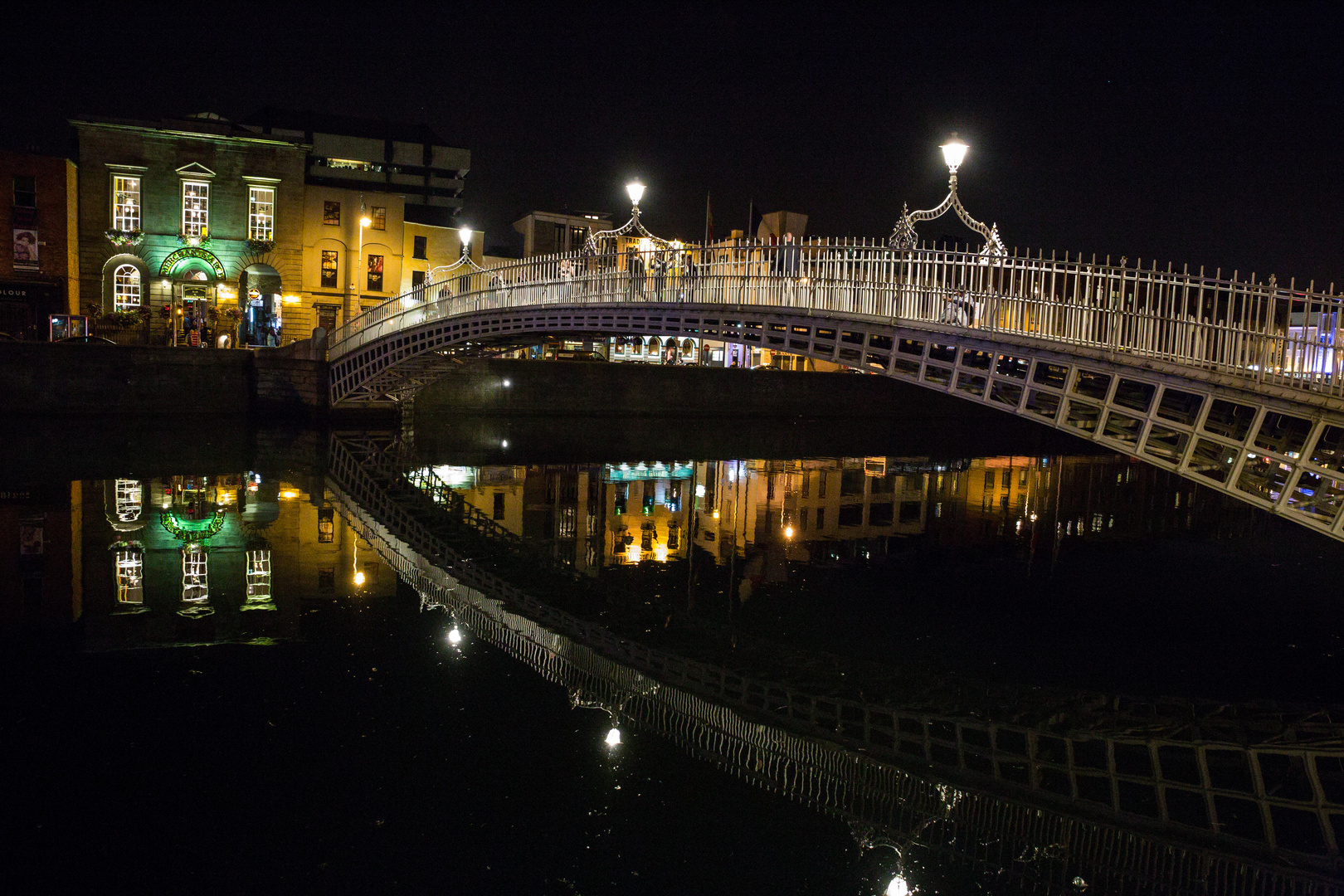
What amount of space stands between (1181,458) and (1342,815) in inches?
198

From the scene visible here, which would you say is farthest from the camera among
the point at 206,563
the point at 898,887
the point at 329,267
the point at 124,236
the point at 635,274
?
the point at 329,267

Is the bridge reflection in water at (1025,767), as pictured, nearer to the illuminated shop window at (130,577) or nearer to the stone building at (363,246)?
the illuminated shop window at (130,577)

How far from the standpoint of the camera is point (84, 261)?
124 ft

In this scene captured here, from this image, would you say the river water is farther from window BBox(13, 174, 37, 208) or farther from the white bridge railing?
window BBox(13, 174, 37, 208)

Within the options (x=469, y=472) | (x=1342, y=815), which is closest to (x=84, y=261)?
(x=469, y=472)

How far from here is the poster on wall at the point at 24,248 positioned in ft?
119

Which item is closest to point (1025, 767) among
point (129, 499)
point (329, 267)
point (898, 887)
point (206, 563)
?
point (898, 887)

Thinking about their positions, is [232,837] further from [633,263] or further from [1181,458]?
[633,263]

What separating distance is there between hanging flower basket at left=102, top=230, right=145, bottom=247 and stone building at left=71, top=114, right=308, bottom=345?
4 cm

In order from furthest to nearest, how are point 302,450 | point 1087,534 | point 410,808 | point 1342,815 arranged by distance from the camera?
point 302,450
point 1087,534
point 1342,815
point 410,808

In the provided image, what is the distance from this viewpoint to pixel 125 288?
38469 millimetres

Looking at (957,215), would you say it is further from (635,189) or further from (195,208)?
(195,208)

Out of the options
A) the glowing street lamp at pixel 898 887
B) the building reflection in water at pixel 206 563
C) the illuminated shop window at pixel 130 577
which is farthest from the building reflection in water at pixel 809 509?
the glowing street lamp at pixel 898 887

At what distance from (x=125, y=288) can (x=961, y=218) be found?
35.7 metres
